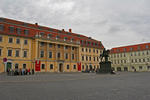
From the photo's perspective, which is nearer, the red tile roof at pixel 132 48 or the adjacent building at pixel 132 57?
the adjacent building at pixel 132 57

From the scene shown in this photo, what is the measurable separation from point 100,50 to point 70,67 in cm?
1967

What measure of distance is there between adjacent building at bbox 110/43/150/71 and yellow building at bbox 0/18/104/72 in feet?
84.0

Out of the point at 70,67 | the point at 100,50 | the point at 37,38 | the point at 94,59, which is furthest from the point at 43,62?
the point at 100,50

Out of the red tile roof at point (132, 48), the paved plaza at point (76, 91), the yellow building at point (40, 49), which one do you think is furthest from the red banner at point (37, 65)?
the red tile roof at point (132, 48)

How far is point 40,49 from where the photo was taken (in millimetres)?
45219

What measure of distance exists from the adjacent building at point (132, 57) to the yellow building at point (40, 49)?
1009 inches

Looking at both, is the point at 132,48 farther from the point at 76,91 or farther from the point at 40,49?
the point at 76,91

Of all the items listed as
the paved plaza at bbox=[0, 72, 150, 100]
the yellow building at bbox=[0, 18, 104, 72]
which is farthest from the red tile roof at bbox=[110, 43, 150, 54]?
the paved plaza at bbox=[0, 72, 150, 100]

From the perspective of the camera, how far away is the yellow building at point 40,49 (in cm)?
3931

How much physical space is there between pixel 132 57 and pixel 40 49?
50.6 meters

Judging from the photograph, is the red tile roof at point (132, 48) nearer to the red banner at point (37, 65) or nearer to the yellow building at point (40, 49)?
the yellow building at point (40, 49)

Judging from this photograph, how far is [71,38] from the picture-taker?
54094mm

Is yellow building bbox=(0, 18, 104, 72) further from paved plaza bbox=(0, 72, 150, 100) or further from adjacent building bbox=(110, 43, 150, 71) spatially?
paved plaza bbox=(0, 72, 150, 100)

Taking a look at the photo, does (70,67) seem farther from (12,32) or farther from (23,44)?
(12,32)
